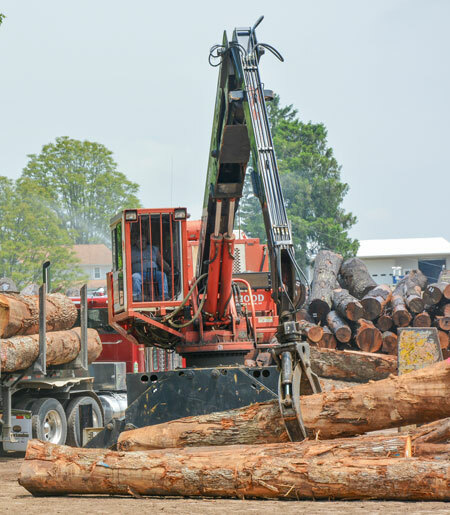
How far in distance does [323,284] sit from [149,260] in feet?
36.3

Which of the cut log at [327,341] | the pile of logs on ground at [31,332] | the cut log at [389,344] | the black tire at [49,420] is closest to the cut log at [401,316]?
the cut log at [389,344]

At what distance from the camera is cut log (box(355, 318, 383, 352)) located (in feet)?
62.3

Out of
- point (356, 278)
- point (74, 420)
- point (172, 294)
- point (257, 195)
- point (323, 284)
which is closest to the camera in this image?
point (257, 195)

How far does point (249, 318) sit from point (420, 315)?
8.82 meters

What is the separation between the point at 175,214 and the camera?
1152cm

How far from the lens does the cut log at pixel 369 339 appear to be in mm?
18984

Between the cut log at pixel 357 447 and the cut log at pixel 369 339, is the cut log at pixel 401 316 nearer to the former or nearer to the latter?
the cut log at pixel 369 339

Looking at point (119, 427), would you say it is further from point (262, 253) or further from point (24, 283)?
point (24, 283)

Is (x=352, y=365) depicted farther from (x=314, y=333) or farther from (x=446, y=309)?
(x=446, y=309)

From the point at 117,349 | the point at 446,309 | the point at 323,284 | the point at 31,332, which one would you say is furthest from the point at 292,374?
the point at 323,284

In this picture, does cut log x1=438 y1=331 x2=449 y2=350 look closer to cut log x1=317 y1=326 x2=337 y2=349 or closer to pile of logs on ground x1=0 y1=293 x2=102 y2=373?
cut log x1=317 y1=326 x2=337 y2=349

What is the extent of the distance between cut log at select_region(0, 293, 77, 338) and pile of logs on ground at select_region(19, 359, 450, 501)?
5330 mm

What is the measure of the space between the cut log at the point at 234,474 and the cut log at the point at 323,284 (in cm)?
1268

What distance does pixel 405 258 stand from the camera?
201ft
